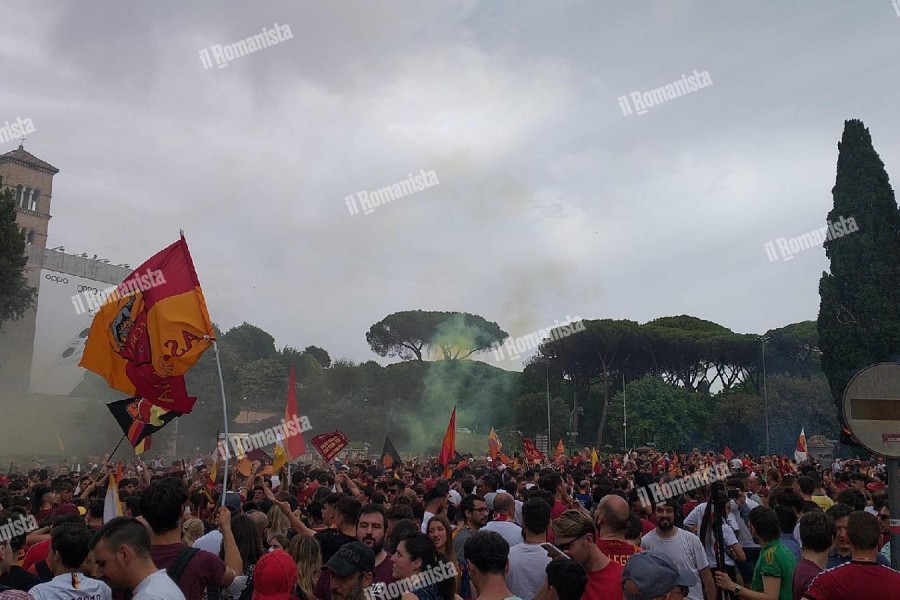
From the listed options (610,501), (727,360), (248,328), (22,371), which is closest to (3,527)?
(610,501)

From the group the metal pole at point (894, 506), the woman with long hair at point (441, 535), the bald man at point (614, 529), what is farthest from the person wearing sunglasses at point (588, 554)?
the metal pole at point (894, 506)

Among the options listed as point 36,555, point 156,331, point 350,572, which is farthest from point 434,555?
point 156,331

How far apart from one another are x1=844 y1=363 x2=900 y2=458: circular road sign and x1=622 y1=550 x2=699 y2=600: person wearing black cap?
6.35 ft

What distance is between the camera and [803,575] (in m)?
5.03

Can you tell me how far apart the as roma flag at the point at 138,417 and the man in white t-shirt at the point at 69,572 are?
509 cm

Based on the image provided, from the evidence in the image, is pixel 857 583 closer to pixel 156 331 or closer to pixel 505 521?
pixel 505 521

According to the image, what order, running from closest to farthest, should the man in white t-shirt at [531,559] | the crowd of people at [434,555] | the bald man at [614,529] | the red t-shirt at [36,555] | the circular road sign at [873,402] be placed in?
1. the crowd of people at [434,555]
2. the circular road sign at [873,402]
3. the bald man at [614,529]
4. the man in white t-shirt at [531,559]
5. the red t-shirt at [36,555]

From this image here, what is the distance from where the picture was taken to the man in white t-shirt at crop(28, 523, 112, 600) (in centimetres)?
421

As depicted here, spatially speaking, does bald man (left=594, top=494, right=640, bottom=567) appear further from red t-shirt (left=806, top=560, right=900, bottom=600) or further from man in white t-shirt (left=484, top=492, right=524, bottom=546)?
man in white t-shirt (left=484, top=492, right=524, bottom=546)

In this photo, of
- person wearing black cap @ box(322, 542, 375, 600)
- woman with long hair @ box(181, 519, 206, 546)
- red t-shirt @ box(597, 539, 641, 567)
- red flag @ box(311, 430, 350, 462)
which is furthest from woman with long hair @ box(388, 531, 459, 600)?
red flag @ box(311, 430, 350, 462)

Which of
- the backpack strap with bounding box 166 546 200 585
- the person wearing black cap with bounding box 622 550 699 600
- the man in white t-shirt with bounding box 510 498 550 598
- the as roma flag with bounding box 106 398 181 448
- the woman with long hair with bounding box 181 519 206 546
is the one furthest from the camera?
the as roma flag with bounding box 106 398 181 448

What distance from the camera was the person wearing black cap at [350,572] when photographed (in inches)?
154

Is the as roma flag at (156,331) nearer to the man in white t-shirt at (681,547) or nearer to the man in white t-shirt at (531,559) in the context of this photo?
the man in white t-shirt at (531,559)

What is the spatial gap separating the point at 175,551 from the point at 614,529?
2.74m
